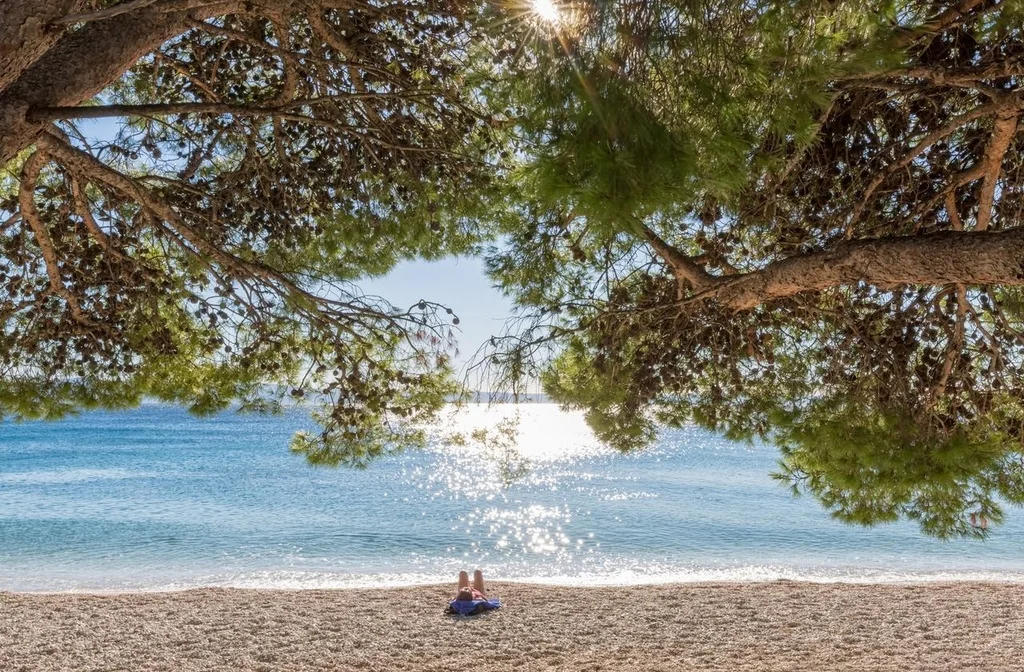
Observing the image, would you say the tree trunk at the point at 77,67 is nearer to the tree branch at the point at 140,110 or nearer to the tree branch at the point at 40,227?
the tree branch at the point at 140,110

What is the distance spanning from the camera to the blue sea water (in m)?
11.9

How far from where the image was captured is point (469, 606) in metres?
7.14

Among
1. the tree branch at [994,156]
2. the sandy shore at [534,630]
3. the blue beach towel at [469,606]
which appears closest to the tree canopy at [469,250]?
the tree branch at [994,156]

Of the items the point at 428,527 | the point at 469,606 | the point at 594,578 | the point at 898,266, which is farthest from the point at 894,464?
the point at 428,527

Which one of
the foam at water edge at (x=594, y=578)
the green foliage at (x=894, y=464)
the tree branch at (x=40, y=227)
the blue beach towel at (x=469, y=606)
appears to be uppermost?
the tree branch at (x=40, y=227)

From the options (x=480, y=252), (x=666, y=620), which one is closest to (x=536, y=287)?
(x=480, y=252)

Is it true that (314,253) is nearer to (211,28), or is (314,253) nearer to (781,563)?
(211,28)

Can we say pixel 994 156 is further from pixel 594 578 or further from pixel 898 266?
pixel 594 578

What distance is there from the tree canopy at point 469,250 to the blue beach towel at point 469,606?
3607 mm

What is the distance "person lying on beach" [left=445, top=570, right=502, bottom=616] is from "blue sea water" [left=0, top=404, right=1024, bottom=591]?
6.70 ft

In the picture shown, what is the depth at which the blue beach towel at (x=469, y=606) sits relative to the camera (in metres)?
7.11

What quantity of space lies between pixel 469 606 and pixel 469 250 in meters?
4.33

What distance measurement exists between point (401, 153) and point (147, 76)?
1.58 meters

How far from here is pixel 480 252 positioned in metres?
4.02
